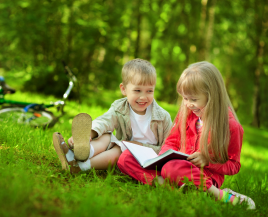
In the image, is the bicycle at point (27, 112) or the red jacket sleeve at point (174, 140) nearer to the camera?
the red jacket sleeve at point (174, 140)

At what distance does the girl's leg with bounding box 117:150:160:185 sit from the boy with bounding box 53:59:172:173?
0.17 meters

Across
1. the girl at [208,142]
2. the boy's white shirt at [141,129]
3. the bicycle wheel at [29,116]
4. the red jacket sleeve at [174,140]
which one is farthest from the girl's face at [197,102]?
the bicycle wheel at [29,116]

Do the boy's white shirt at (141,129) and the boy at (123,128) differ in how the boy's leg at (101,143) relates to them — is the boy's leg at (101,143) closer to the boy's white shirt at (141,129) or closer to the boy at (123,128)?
the boy at (123,128)

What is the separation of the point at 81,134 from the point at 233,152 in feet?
4.29

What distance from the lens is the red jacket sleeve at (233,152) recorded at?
7.29 ft

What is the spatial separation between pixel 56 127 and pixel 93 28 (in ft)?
10.7

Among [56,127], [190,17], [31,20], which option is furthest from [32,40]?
[190,17]

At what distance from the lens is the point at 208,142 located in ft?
7.57

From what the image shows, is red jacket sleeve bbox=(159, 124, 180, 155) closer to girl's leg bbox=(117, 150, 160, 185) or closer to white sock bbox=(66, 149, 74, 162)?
girl's leg bbox=(117, 150, 160, 185)

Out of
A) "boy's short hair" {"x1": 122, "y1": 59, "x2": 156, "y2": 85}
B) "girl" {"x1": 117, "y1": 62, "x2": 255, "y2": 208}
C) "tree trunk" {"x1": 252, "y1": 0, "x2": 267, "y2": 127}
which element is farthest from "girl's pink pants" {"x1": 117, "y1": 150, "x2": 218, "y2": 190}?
"tree trunk" {"x1": 252, "y1": 0, "x2": 267, "y2": 127}

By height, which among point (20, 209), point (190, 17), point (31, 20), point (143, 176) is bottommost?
point (143, 176)

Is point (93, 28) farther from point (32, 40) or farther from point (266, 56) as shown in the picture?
point (266, 56)

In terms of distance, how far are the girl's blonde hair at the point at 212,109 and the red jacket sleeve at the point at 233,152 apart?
55mm

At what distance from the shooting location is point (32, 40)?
6.17 m
